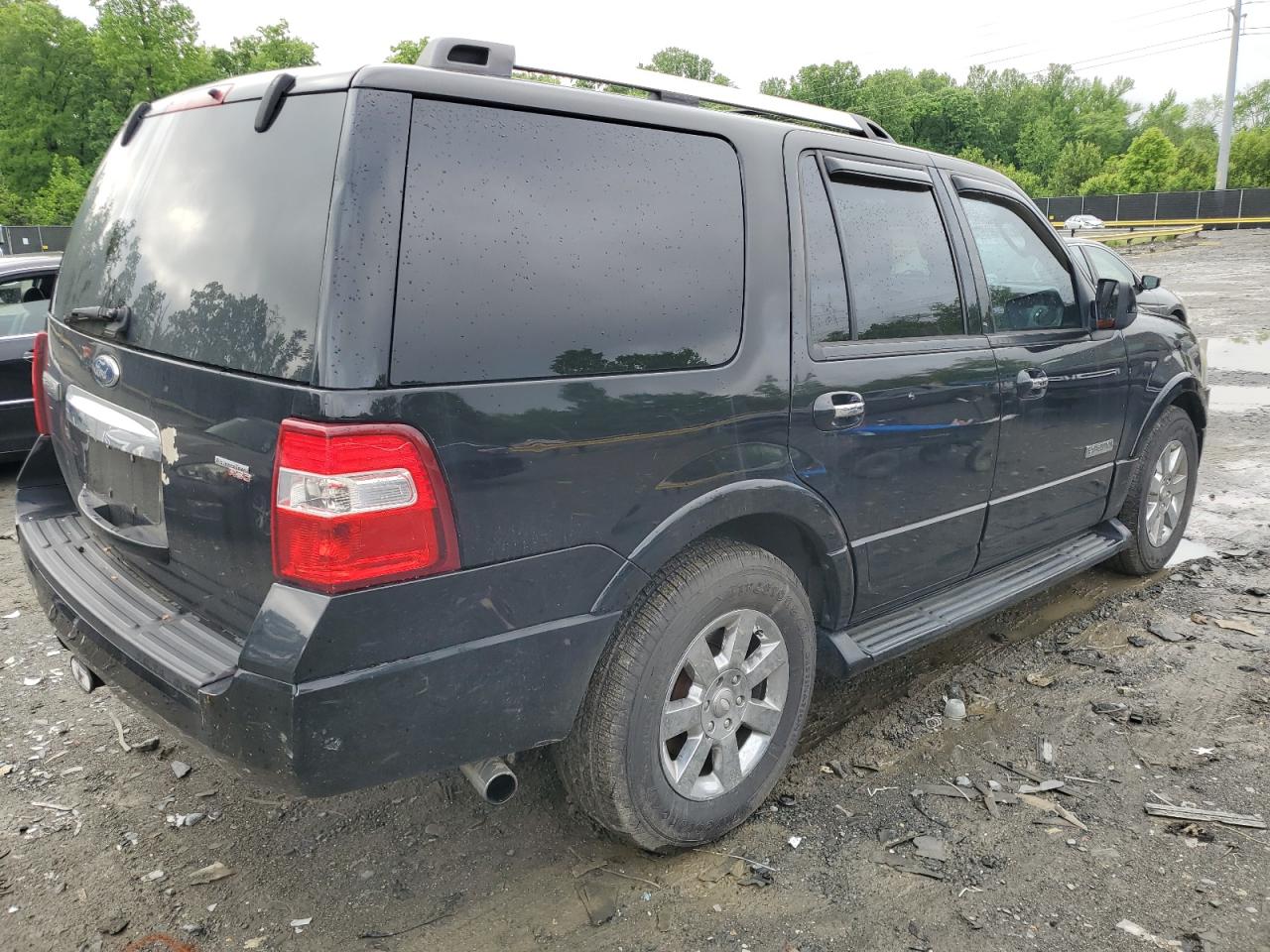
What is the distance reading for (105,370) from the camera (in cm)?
261

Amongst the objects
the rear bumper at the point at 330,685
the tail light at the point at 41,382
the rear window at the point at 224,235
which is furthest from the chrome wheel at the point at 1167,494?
the tail light at the point at 41,382

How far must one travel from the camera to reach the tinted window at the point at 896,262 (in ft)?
10.1

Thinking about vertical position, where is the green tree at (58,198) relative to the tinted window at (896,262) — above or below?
above

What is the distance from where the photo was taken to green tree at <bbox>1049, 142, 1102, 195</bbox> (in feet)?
226

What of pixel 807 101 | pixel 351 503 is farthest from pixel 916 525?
pixel 807 101

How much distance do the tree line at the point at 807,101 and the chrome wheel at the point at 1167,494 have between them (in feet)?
103

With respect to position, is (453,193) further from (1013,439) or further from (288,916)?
(1013,439)

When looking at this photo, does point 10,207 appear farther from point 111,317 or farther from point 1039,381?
point 1039,381

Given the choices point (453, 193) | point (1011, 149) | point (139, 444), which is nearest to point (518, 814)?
point (139, 444)

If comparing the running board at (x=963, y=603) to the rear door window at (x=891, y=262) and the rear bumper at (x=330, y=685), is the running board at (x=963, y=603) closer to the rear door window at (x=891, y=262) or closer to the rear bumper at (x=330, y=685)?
the rear door window at (x=891, y=262)

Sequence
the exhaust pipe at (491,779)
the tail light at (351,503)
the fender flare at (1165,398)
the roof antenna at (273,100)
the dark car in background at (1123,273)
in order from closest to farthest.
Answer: the tail light at (351,503)
the roof antenna at (273,100)
the exhaust pipe at (491,779)
the fender flare at (1165,398)
the dark car in background at (1123,273)

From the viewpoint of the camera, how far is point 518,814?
10.0 feet

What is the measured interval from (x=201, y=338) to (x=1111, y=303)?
3593 mm

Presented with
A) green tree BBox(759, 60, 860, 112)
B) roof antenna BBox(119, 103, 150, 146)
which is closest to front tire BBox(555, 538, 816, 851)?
roof antenna BBox(119, 103, 150, 146)
